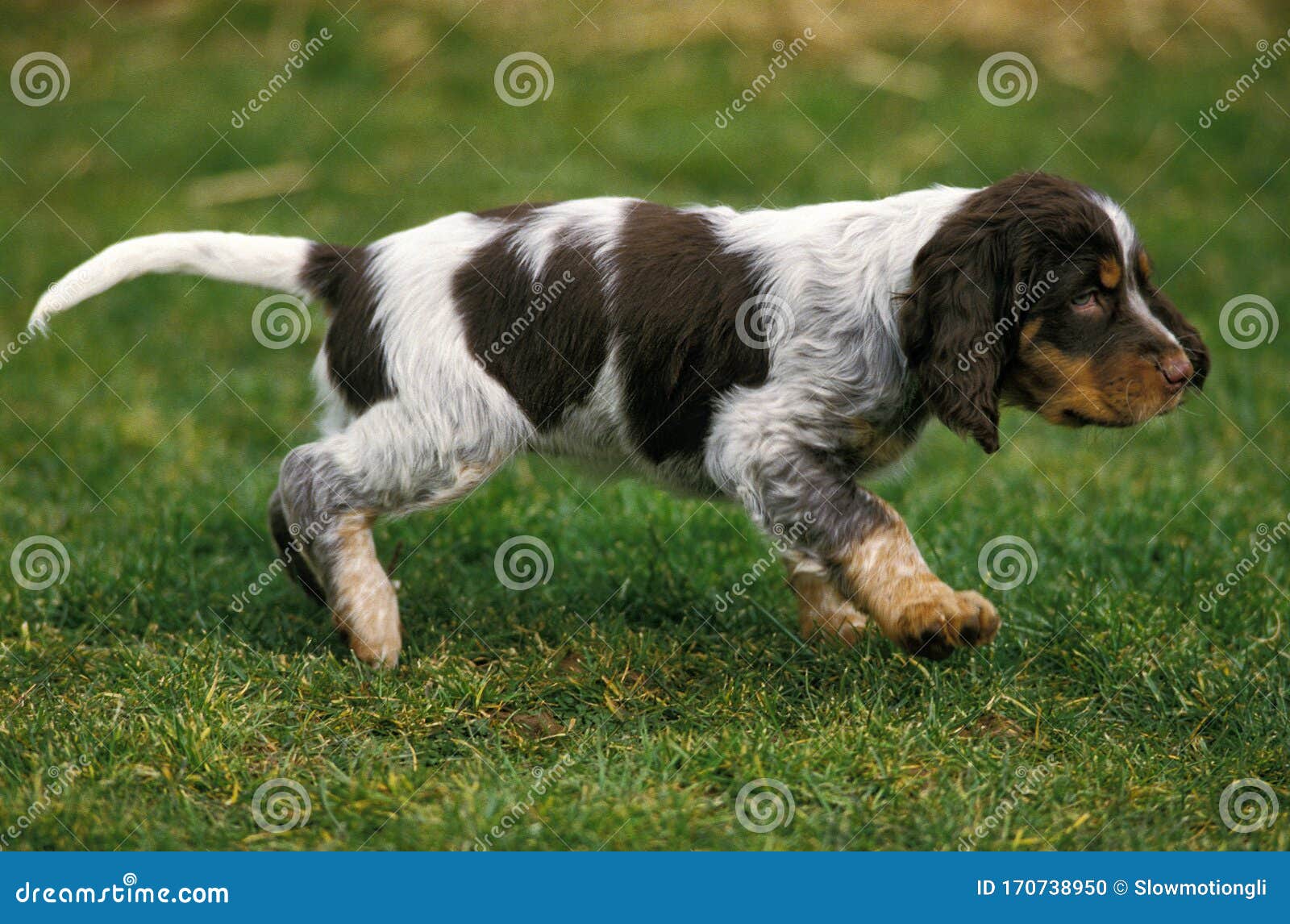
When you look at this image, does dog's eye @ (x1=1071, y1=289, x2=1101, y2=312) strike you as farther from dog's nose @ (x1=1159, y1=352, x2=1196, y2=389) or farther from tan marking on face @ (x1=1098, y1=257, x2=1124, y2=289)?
dog's nose @ (x1=1159, y1=352, x2=1196, y2=389)

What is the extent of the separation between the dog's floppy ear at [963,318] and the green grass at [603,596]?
775 millimetres

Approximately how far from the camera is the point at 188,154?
34.3 ft

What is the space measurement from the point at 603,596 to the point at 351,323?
4.48 feet

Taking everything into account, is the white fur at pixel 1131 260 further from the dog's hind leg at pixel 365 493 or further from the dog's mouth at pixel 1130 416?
the dog's hind leg at pixel 365 493

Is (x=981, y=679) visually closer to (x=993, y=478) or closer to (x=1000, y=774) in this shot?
(x=1000, y=774)

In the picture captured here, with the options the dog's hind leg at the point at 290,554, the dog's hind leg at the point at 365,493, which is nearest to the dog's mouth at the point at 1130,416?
the dog's hind leg at the point at 365,493

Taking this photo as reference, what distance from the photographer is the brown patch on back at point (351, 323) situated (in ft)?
14.7

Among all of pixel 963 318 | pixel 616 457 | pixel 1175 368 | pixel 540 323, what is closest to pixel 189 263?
pixel 540 323

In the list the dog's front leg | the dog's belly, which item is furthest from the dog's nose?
the dog's belly

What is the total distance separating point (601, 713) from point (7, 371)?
4.65m

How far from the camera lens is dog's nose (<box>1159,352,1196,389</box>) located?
3984 mm

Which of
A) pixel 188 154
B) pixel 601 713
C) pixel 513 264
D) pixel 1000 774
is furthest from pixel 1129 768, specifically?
pixel 188 154

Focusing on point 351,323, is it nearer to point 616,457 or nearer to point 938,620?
point 616,457

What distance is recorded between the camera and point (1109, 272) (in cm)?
399
